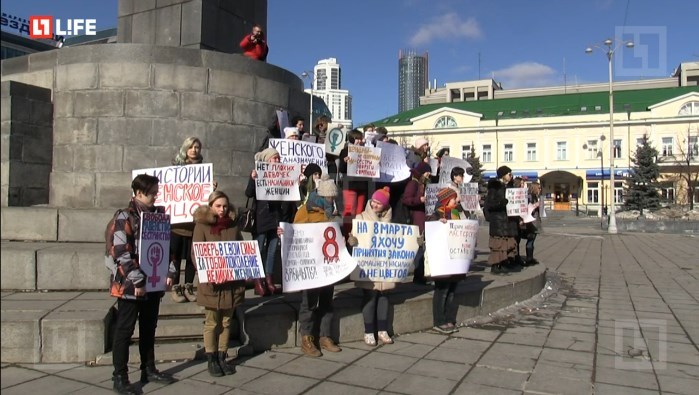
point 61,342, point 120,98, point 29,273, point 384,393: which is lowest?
point 384,393

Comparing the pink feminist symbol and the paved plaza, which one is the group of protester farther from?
the paved plaza

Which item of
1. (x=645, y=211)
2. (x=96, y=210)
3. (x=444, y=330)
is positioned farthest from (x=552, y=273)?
(x=645, y=211)

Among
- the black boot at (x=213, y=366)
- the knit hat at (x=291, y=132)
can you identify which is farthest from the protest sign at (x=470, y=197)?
the black boot at (x=213, y=366)

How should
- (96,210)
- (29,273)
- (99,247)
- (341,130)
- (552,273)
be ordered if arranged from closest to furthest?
(29,273) → (99,247) → (96,210) → (341,130) → (552,273)

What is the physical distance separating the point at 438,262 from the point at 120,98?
18.0ft

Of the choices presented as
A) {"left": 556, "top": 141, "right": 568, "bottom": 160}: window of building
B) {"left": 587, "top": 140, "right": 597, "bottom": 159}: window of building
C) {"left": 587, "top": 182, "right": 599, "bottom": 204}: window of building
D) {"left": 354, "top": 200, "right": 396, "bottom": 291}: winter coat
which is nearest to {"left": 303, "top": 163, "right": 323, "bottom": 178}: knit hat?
{"left": 354, "top": 200, "right": 396, "bottom": 291}: winter coat

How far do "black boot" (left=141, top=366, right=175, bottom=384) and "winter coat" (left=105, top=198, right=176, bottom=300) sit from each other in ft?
2.64

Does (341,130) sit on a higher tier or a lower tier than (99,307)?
higher

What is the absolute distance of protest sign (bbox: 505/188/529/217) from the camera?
10.5m

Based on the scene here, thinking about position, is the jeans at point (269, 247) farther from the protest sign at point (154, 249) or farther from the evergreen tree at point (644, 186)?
the evergreen tree at point (644, 186)

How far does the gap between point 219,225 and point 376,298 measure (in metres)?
2.08

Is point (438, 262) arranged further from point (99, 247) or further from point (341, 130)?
point (99, 247)

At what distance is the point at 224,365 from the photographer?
494cm

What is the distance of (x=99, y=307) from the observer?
546 cm
